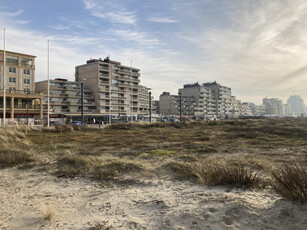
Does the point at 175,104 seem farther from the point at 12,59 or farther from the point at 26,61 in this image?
the point at 12,59

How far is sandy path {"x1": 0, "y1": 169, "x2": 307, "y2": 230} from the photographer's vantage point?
429 cm

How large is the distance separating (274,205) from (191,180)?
265 cm

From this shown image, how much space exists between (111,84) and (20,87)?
107ft

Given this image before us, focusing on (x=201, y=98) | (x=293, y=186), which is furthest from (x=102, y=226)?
(x=201, y=98)

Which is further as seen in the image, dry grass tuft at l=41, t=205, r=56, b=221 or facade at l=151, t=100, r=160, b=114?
facade at l=151, t=100, r=160, b=114

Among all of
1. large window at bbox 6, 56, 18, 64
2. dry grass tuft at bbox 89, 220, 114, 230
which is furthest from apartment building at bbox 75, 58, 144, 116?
dry grass tuft at bbox 89, 220, 114, 230

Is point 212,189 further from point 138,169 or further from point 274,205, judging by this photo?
point 138,169

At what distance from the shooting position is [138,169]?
815 centimetres

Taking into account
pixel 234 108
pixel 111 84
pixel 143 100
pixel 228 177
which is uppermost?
pixel 111 84

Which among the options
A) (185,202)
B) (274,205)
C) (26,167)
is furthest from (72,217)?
(26,167)

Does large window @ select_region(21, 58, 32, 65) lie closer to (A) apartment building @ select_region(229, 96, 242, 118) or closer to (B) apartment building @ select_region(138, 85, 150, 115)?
(B) apartment building @ select_region(138, 85, 150, 115)

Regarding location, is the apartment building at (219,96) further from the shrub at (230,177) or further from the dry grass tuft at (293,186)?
the dry grass tuft at (293,186)

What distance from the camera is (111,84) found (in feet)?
295

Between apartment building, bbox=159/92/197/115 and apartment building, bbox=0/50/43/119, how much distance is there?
260 feet
